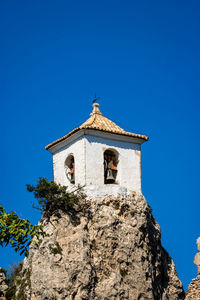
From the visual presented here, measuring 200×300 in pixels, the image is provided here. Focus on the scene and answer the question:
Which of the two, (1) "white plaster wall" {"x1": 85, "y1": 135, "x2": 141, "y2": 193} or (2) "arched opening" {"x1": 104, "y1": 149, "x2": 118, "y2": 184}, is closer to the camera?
(1) "white plaster wall" {"x1": 85, "y1": 135, "x2": 141, "y2": 193}

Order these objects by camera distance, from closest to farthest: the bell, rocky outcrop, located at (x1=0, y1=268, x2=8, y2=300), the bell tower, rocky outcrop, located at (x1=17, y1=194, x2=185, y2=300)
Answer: rocky outcrop, located at (x1=17, y1=194, x2=185, y2=300) → rocky outcrop, located at (x1=0, y1=268, x2=8, y2=300) → the bell tower → the bell

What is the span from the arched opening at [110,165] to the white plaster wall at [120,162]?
0.60 ft

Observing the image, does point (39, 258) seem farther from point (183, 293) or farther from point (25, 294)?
point (183, 293)

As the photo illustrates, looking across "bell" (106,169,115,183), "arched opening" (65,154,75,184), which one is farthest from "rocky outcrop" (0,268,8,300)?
"bell" (106,169,115,183)

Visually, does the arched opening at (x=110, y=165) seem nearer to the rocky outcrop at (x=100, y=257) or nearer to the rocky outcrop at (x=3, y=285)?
the rocky outcrop at (x=100, y=257)

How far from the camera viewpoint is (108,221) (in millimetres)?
25438

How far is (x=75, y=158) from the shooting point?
1054 inches

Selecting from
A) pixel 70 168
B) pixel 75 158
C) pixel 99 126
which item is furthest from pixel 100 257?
pixel 99 126

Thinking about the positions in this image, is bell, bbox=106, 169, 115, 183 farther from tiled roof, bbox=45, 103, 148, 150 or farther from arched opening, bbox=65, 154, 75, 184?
tiled roof, bbox=45, 103, 148, 150

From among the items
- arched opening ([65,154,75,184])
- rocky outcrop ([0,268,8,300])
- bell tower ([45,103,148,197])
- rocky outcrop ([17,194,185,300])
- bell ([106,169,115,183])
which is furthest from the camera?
arched opening ([65,154,75,184])

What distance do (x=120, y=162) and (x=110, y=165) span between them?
1.49 feet

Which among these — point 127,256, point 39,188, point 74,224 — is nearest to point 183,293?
point 127,256

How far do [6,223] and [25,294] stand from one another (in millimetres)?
4222

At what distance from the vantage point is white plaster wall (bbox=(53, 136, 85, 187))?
26.3m
